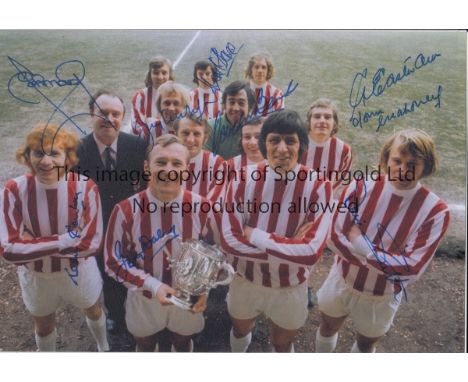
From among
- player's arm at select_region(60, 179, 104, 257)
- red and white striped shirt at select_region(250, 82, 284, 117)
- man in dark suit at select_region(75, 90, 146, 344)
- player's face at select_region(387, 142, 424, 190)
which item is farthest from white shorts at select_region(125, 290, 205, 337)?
player's face at select_region(387, 142, 424, 190)

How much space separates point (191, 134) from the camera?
2.47 m

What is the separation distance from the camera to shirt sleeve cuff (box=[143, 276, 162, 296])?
249 cm

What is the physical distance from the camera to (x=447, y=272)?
2.60m

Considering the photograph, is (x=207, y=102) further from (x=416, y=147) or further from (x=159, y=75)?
(x=416, y=147)

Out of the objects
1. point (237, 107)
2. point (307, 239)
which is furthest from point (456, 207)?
point (237, 107)

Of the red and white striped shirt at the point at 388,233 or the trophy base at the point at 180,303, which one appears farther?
the trophy base at the point at 180,303

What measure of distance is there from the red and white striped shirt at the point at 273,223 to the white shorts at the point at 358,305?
0.68ft

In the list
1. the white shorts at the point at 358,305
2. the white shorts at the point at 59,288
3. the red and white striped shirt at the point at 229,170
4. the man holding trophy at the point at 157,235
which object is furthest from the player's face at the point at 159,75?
the white shorts at the point at 358,305

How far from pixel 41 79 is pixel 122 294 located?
4.12 ft

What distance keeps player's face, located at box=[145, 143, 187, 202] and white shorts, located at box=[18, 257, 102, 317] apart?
55 cm

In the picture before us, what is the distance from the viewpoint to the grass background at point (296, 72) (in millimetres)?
2471

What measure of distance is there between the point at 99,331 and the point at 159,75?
4.85 ft

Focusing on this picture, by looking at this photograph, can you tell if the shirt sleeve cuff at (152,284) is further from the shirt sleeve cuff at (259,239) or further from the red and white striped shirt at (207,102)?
the red and white striped shirt at (207,102)
